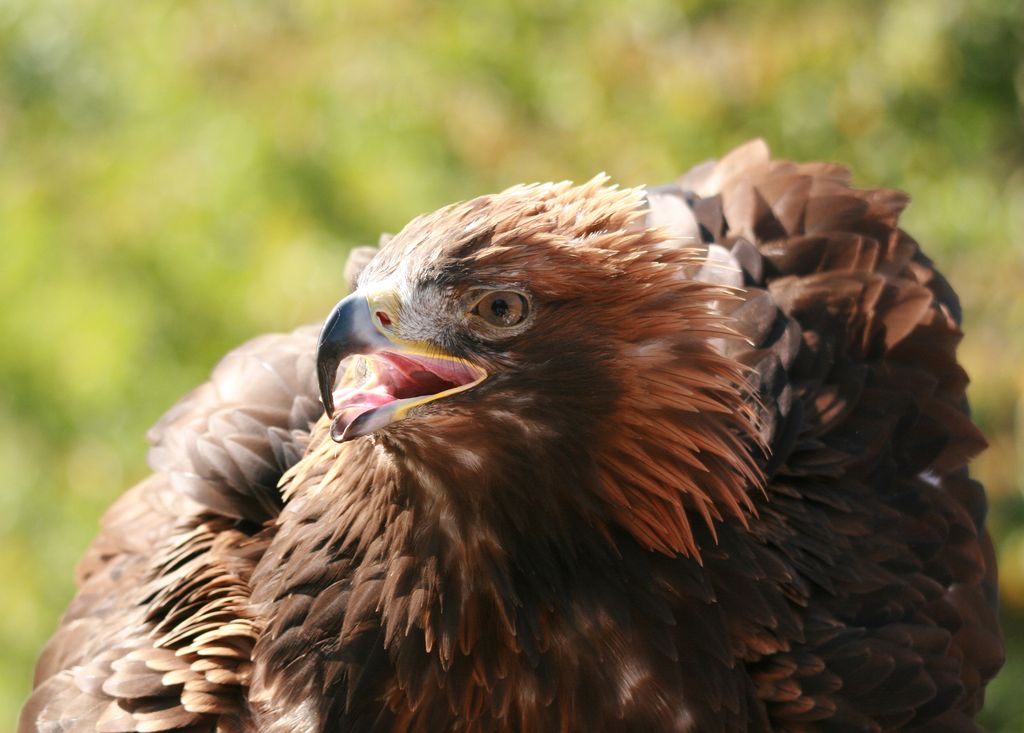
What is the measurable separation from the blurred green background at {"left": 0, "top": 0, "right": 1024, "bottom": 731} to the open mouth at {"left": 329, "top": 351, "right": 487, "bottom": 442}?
3.95 metres

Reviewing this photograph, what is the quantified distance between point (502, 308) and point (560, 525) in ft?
1.74

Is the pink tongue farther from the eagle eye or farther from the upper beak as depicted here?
the eagle eye

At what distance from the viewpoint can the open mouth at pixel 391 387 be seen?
3.13m

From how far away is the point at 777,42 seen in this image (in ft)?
26.9

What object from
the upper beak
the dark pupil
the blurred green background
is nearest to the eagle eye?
the dark pupil

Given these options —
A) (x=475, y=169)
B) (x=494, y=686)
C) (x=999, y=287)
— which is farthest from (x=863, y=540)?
(x=475, y=169)

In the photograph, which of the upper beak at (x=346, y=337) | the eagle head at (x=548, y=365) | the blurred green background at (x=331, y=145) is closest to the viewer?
the upper beak at (x=346, y=337)

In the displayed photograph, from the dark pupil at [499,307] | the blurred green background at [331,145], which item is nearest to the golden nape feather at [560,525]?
the dark pupil at [499,307]

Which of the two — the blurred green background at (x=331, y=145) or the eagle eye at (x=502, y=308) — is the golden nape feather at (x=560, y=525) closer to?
the eagle eye at (x=502, y=308)

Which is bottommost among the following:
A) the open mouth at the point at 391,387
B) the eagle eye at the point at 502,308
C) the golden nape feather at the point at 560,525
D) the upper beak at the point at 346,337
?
the golden nape feather at the point at 560,525

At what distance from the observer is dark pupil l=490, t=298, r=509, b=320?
3260 mm

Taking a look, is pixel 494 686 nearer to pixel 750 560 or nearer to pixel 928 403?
pixel 750 560

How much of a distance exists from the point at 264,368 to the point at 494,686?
146 centimetres

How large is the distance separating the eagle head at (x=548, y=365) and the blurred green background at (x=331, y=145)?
379 centimetres
